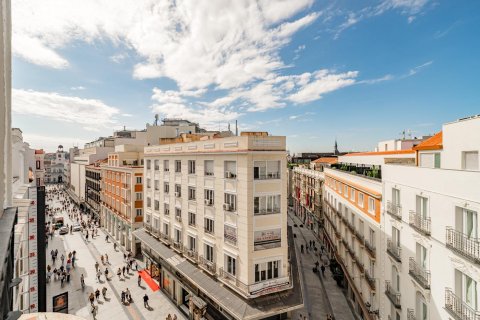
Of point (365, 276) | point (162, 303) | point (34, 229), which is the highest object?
point (34, 229)

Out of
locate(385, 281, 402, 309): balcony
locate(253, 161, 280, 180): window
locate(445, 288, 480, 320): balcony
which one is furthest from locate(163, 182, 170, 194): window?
locate(445, 288, 480, 320): balcony

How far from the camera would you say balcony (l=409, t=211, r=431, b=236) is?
48.1ft

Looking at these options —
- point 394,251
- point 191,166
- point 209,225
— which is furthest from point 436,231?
point 191,166

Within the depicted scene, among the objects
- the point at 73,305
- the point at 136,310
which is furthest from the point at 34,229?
the point at 136,310

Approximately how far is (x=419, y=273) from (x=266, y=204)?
1064 centimetres

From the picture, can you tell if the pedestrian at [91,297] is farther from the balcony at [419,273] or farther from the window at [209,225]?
the balcony at [419,273]

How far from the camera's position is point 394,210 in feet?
62.2

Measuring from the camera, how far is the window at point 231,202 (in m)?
20.8

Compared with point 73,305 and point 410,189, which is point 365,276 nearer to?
point 410,189

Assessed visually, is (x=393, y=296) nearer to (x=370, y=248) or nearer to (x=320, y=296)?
(x=370, y=248)

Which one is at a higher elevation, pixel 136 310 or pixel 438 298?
pixel 438 298

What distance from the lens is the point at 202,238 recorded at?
958 inches

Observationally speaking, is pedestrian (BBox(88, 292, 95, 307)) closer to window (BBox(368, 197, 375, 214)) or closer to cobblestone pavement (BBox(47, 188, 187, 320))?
cobblestone pavement (BBox(47, 188, 187, 320))

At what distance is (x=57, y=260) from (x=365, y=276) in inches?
1700
